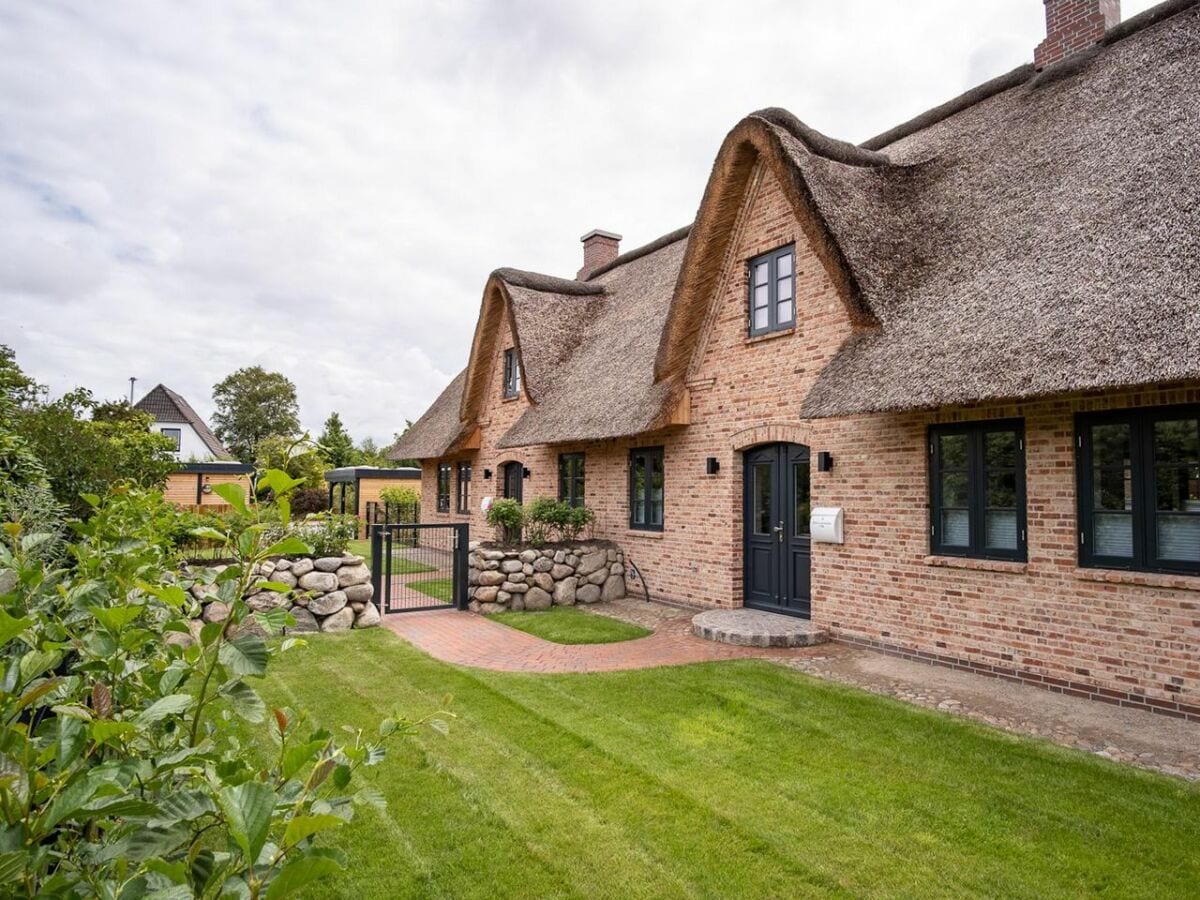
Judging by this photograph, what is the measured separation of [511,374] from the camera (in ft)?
55.3

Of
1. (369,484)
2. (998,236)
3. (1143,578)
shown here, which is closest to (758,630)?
(1143,578)

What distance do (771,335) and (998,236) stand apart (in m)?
3.04

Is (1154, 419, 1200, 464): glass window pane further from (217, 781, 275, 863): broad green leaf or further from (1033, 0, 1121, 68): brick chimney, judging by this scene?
(217, 781, 275, 863): broad green leaf

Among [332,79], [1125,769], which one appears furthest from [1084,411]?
[332,79]

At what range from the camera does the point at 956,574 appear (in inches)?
296

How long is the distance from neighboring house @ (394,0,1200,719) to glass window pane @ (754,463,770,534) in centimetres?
3

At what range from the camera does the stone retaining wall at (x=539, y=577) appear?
11000 mm

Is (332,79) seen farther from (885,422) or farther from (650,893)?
(650,893)

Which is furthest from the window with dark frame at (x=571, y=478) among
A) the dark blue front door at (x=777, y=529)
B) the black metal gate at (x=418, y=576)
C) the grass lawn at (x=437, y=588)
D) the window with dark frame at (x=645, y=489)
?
the dark blue front door at (x=777, y=529)

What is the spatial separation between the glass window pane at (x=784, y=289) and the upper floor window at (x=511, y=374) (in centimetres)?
794

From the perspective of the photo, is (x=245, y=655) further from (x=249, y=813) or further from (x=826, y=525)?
(x=826, y=525)

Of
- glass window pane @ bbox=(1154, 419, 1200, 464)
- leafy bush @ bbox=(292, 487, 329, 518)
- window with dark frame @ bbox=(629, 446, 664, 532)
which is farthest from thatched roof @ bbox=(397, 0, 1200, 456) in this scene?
leafy bush @ bbox=(292, 487, 329, 518)

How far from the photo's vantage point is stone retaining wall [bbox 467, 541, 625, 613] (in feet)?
36.1

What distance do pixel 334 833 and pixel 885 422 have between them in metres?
7.06
